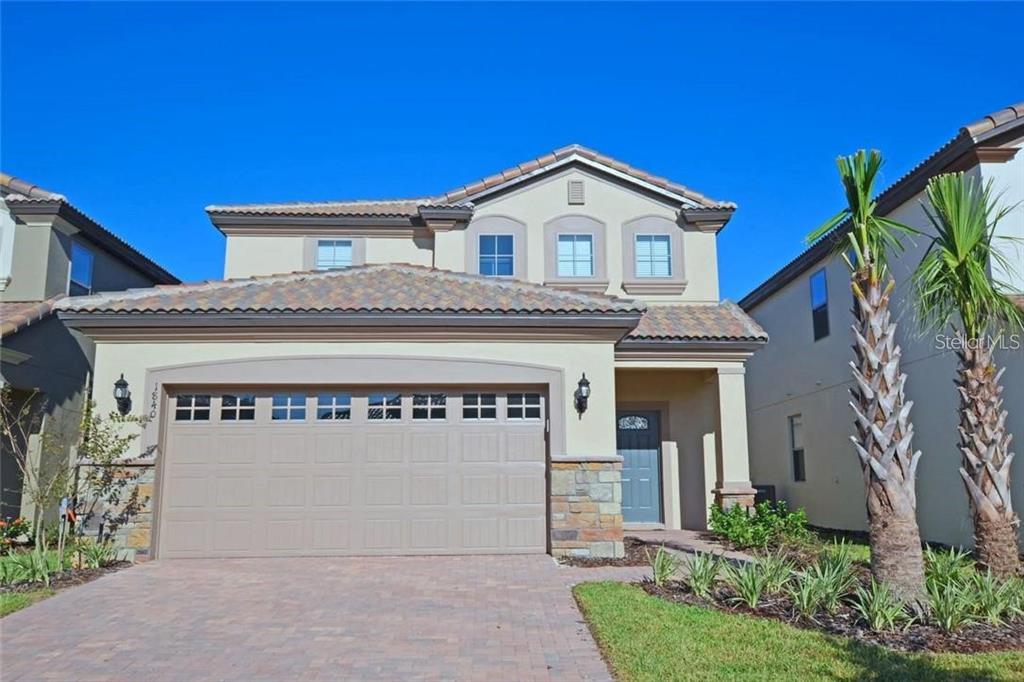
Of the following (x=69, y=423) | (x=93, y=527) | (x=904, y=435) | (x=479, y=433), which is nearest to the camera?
(x=904, y=435)

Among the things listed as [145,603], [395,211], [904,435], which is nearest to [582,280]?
[395,211]

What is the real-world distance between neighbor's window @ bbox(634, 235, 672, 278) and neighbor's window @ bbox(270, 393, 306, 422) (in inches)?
318

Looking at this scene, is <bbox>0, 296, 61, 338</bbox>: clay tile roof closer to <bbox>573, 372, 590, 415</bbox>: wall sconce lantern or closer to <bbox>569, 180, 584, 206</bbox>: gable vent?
<bbox>573, 372, 590, 415</bbox>: wall sconce lantern

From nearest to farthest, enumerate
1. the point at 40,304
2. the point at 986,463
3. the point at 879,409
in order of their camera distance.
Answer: the point at 879,409, the point at 986,463, the point at 40,304

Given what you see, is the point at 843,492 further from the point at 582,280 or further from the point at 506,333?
the point at 506,333

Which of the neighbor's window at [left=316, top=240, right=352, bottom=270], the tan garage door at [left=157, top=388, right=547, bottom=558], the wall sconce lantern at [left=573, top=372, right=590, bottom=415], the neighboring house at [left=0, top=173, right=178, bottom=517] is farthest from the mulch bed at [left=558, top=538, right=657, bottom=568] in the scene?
the neighboring house at [left=0, top=173, right=178, bottom=517]

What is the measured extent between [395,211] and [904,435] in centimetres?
1238

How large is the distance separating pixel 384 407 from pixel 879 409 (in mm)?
7069

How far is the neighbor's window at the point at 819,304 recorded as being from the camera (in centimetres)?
1733

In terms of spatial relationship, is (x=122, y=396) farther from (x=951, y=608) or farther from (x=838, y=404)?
(x=838, y=404)

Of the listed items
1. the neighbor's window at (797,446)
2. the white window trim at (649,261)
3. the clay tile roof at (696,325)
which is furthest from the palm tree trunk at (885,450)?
the neighbor's window at (797,446)

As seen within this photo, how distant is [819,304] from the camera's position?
57.9ft

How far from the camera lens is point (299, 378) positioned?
1179 centimetres

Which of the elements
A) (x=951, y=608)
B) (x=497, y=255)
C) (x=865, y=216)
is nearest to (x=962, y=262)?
(x=865, y=216)
